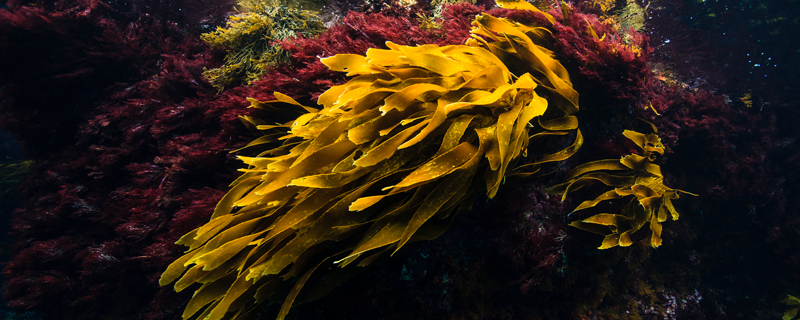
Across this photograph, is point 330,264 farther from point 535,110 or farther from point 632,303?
point 632,303

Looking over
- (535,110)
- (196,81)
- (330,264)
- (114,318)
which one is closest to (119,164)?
(196,81)

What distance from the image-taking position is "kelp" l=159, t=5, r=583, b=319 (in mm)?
1190

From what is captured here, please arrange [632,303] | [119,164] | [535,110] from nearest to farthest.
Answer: [535,110] → [632,303] → [119,164]

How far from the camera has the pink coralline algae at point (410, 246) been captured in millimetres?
1603

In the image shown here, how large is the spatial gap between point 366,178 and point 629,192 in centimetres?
165

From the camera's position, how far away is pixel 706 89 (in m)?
2.71

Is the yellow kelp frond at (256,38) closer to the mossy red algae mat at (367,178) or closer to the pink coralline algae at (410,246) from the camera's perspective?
the pink coralline algae at (410,246)

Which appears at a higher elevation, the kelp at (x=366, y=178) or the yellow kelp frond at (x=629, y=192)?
the kelp at (x=366, y=178)

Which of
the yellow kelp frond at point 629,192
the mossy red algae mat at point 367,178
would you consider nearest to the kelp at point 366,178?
the mossy red algae mat at point 367,178

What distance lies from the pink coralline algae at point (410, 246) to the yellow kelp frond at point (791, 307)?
77 mm

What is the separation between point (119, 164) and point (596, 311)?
4154 mm

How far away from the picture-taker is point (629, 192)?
169 cm

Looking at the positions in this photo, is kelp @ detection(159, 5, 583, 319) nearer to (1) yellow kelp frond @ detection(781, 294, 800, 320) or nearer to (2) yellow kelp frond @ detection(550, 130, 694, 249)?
(2) yellow kelp frond @ detection(550, 130, 694, 249)

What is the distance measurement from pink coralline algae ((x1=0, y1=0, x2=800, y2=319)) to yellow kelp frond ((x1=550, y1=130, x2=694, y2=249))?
11cm
